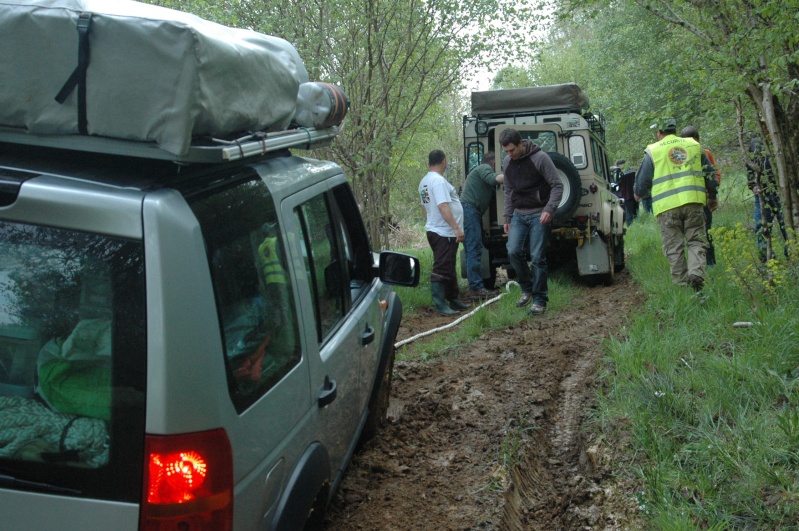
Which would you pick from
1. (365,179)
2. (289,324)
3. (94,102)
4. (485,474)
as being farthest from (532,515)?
(365,179)

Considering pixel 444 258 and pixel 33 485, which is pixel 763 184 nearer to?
pixel 444 258

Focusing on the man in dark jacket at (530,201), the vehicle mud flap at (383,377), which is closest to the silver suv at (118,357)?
the vehicle mud flap at (383,377)

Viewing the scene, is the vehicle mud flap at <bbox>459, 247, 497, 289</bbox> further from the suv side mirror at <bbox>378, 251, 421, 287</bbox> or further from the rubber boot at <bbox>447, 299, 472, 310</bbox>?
the suv side mirror at <bbox>378, 251, 421, 287</bbox>

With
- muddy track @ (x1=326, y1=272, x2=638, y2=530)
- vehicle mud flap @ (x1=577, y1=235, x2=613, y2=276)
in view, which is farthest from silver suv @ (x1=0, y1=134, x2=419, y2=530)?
vehicle mud flap @ (x1=577, y1=235, x2=613, y2=276)

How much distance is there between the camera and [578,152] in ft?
32.8

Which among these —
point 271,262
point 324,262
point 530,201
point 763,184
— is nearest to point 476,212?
point 530,201

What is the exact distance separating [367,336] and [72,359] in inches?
74.8

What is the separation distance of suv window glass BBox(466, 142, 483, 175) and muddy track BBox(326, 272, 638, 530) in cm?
449

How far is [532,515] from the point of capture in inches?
147

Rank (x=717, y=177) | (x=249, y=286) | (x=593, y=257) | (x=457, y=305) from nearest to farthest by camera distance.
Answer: (x=249, y=286), (x=717, y=177), (x=457, y=305), (x=593, y=257)

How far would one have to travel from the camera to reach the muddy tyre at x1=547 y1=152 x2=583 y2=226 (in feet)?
29.4

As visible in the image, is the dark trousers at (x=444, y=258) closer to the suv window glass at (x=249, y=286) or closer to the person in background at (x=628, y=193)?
the suv window glass at (x=249, y=286)

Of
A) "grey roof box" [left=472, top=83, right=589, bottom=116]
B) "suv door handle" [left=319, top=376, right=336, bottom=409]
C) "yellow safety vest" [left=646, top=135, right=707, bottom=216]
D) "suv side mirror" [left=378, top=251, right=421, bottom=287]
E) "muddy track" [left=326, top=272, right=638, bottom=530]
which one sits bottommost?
"muddy track" [left=326, top=272, right=638, bottom=530]

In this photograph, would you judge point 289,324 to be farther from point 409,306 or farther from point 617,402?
point 409,306
